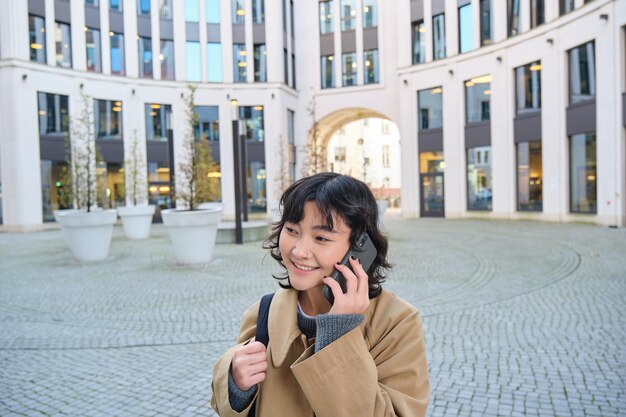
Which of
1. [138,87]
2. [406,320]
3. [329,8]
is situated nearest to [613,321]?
[406,320]

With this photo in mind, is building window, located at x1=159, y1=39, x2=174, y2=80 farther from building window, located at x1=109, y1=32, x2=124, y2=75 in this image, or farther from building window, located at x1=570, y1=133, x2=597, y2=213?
building window, located at x1=570, y1=133, x2=597, y2=213

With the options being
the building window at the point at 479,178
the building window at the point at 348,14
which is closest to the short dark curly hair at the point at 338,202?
the building window at the point at 479,178

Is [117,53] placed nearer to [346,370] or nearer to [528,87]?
[528,87]

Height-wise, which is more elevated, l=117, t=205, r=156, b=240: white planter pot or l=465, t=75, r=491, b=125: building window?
l=465, t=75, r=491, b=125: building window

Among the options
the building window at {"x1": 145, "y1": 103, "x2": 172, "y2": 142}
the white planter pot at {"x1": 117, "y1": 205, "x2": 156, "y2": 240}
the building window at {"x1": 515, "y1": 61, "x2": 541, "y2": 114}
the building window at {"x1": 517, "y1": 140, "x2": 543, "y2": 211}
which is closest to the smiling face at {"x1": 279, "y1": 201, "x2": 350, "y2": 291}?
the white planter pot at {"x1": 117, "y1": 205, "x2": 156, "y2": 240}

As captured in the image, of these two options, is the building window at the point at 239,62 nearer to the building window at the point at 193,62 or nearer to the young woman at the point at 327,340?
the building window at the point at 193,62

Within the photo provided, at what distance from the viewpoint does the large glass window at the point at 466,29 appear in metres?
28.6

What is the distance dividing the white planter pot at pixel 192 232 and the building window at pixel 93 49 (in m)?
22.1

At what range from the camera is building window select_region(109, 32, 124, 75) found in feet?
104

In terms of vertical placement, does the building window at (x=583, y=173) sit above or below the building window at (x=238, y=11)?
below

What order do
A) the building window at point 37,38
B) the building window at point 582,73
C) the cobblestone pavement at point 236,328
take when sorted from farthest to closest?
1. the building window at point 37,38
2. the building window at point 582,73
3. the cobblestone pavement at point 236,328

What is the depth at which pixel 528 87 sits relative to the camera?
83.9ft

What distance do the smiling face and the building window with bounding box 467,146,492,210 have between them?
27.9 m

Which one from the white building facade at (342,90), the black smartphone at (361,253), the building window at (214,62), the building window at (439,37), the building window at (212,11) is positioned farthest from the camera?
the building window at (214,62)
